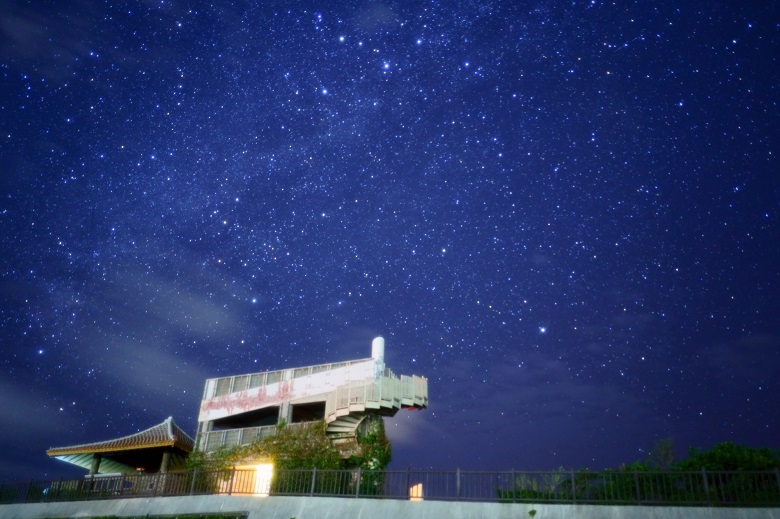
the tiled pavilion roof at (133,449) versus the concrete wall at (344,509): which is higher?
the tiled pavilion roof at (133,449)

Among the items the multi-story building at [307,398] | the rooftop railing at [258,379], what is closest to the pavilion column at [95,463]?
the multi-story building at [307,398]

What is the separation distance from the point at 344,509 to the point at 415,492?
8.40 ft

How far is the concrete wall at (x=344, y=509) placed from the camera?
16.9m

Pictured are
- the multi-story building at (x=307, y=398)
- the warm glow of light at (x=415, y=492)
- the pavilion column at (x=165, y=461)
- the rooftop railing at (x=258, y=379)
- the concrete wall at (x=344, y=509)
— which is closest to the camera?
the concrete wall at (x=344, y=509)

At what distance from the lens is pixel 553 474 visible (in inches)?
741

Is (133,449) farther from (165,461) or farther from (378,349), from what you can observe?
(378,349)

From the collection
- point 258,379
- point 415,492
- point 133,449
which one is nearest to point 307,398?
point 258,379

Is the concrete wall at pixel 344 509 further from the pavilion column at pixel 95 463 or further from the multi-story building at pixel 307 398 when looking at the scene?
the multi-story building at pixel 307 398

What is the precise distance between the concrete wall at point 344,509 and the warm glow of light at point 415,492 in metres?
0.29

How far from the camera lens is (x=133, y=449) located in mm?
33344

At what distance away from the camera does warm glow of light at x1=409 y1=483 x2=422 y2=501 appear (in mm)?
19984

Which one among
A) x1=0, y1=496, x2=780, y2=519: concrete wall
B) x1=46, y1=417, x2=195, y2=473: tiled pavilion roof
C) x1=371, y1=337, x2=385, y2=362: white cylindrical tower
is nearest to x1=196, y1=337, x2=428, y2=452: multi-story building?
x1=371, y1=337, x2=385, y2=362: white cylindrical tower

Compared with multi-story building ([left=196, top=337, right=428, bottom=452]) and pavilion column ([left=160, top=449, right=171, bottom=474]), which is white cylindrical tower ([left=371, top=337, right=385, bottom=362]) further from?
pavilion column ([left=160, top=449, right=171, bottom=474])

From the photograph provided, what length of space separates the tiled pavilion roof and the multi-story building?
203cm
